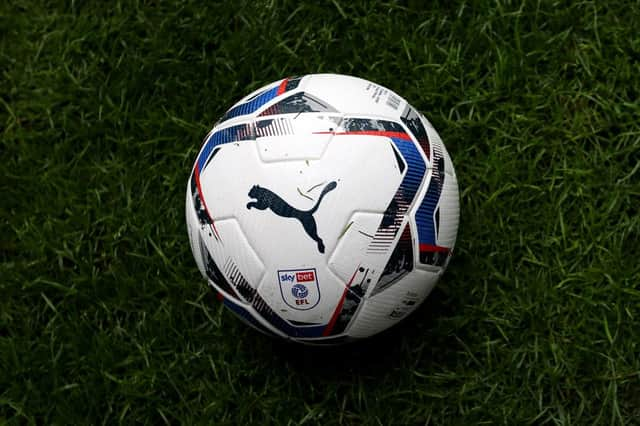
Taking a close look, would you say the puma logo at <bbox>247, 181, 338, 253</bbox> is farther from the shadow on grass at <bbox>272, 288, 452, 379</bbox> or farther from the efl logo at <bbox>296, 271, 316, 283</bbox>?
the shadow on grass at <bbox>272, 288, 452, 379</bbox>

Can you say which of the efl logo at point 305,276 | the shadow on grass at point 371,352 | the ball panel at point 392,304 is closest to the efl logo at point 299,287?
the efl logo at point 305,276

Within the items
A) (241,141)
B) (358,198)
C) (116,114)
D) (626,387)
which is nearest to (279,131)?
(241,141)

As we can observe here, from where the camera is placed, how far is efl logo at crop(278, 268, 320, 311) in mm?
2176

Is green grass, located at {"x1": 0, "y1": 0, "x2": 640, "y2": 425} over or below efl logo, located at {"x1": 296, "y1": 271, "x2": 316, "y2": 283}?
below

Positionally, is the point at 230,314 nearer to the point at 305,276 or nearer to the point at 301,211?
the point at 305,276

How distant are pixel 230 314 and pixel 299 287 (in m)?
0.80

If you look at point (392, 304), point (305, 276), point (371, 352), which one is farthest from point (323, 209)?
point (371, 352)

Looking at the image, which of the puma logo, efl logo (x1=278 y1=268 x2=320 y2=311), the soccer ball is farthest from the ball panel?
the puma logo

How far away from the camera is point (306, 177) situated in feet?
7.06

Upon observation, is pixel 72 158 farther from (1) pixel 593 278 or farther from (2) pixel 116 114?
(1) pixel 593 278

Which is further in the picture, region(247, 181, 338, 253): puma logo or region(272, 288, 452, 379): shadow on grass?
region(272, 288, 452, 379): shadow on grass

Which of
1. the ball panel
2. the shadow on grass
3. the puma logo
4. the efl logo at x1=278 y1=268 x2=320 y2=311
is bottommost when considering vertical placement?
the shadow on grass

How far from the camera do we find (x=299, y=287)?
220cm

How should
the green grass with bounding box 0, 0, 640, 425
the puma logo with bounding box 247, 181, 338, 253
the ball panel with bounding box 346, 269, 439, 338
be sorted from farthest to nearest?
the green grass with bounding box 0, 0, 640, 425
the ball panel with bounding box 346, 269, 439, 338
the puma logo with bounding box 247, 181, 338, 253
